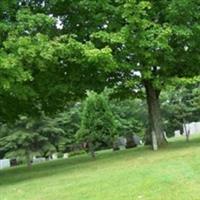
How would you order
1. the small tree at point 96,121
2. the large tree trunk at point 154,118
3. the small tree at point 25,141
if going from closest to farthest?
the large tree trunk at point 154,118 < the small tree at point 96,121 < the small tree at point 25,141

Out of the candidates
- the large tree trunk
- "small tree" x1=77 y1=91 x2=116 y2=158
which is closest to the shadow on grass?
the large tree trunk

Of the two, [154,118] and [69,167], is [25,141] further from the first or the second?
[69,167]

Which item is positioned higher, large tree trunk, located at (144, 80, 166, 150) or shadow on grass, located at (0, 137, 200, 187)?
large tree trunk, located at (144, 80, 166, 150)

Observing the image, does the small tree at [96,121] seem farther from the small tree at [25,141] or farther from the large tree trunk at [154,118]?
the small tree at [25,141]

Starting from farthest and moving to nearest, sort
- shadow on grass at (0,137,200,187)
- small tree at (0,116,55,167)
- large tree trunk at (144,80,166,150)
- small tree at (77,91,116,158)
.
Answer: small tree at (0,116,55,167)
small tree at (77,91,116,158)
large tree trunk at (144,80,166,150)
shadow on grass at (0,137,200,187)

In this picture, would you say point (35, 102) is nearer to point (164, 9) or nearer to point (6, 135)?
point (164, 9)

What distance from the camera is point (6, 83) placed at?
58.9ft

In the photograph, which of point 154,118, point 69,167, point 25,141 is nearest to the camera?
point 69,167

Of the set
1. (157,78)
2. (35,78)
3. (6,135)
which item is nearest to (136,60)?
(157,78)

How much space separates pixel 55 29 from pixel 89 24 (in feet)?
5.00

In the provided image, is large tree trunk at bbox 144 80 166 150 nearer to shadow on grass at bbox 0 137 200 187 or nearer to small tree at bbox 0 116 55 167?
shadow on grass at bbox 0 137 200 187

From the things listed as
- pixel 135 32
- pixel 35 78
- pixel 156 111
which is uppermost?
pixel 135 32

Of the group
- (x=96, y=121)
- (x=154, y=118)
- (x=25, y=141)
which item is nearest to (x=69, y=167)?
(x=154, y=118)

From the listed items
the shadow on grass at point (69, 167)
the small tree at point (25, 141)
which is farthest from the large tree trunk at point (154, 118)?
the small tree at point (25, 141)
